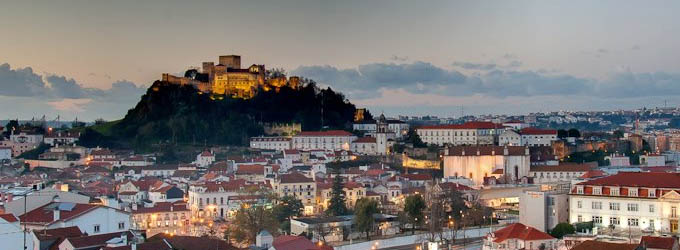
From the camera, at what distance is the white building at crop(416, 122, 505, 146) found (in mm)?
72688

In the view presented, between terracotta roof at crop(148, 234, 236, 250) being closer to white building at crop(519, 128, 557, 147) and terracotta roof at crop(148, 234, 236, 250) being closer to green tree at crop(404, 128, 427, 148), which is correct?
green tree at crop(404, 128, 427, 148)

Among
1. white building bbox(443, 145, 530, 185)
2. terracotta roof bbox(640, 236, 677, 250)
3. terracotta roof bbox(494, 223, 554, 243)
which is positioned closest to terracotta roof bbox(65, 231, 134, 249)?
terracotta roof bbox(494, 223, 554, 243)

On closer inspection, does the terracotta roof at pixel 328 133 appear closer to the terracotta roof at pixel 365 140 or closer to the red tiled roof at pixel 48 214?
the terracotta roof at pixel 365 140

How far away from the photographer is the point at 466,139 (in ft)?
241

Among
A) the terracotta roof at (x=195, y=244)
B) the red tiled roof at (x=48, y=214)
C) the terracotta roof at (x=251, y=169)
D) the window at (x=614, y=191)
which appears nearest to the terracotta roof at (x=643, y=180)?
the window at (x=614, y=191)

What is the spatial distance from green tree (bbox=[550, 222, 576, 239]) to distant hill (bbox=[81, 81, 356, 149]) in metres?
51.8

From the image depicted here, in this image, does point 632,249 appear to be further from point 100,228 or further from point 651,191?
point 100,228

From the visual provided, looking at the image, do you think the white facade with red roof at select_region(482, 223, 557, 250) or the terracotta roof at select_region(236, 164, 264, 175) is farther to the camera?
the terracotta roof at select_region(236, 164, 264, 175)

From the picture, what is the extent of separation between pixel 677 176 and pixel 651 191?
199 centimetres

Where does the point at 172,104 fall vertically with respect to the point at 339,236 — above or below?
above

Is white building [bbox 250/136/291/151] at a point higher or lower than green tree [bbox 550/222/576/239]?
higher

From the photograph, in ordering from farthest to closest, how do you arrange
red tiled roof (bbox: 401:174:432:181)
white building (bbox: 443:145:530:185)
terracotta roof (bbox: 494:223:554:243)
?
white building (bbox: 443:145:530:185)
red tiled roof (bbox: 401:174:432:181)
terracotta roof (bbox: 494:223:554:243)

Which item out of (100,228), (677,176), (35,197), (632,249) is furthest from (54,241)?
(677,176)

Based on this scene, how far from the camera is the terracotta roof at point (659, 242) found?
22.7 metres
